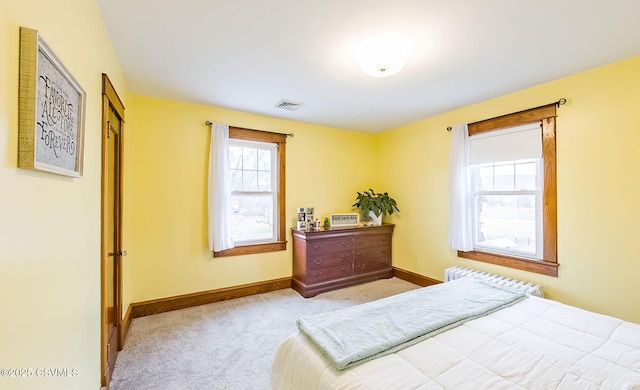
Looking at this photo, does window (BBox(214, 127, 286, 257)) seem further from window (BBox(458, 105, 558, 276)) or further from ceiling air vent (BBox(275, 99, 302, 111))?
window (BBox(458, 105, 558, 276))

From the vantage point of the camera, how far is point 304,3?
5.21 ft

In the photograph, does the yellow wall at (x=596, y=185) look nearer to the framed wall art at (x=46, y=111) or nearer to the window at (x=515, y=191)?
the window at (x=515, y=191)

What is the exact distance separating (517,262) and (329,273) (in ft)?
7.38

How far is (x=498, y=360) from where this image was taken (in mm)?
1280

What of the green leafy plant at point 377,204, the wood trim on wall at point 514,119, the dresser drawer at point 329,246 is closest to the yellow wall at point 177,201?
the dresser drawer at point 329,246

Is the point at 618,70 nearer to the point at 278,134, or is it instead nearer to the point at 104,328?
the point at 278,134

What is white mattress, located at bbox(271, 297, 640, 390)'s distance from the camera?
1135mm

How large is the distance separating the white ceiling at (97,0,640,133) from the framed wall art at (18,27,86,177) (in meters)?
0.91

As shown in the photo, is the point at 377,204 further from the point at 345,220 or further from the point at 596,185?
the point at 596,185

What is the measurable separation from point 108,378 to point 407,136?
171 inches

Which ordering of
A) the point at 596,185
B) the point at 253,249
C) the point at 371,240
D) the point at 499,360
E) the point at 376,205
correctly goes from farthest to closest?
1. the point at 376,205
2. the point at 371,240
3. the point at 253,249
4. the point at 596,185
5. the point at 499,360

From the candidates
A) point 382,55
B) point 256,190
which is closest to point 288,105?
point 256,190

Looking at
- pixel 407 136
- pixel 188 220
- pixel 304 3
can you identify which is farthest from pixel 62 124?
pixel 407 136

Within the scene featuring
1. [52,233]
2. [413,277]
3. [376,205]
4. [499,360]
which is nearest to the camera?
[52,233]
